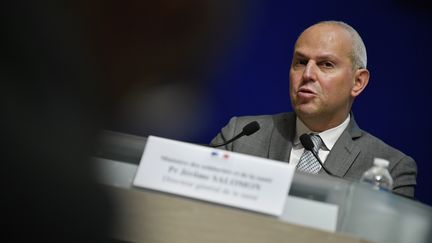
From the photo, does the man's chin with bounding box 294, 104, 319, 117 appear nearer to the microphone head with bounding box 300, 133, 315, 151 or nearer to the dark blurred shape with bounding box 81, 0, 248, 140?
the microphone head with bounding box 300, 133, 315, 151

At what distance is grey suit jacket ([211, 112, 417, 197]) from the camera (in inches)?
85.3

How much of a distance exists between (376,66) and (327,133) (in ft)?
1.67

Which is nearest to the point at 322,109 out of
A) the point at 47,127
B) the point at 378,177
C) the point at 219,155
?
the point at 378,177

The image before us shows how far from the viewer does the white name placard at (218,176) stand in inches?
46.6

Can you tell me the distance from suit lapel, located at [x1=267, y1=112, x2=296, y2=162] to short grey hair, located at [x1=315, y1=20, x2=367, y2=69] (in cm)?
32

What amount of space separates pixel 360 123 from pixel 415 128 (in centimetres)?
23

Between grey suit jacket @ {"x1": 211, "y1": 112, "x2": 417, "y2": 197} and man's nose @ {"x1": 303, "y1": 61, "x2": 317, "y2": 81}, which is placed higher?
man's nose @ {"x1": 303, "y1": 61, "x2": 317, "y2": 81}

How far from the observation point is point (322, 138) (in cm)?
238

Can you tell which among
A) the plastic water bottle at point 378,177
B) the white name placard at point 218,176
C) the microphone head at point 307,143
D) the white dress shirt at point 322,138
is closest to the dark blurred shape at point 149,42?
the white name placard at point 218,176

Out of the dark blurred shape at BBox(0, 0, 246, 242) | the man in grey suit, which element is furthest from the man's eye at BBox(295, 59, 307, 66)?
the dark blurred shape at BBox(0, 0, 246, 242)

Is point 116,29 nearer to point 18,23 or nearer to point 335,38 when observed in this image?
point 18,23

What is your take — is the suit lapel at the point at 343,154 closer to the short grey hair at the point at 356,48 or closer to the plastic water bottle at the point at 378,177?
the short grey hair at the point at 356,48

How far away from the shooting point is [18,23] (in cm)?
58

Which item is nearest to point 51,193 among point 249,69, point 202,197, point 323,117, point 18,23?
point 18,23
